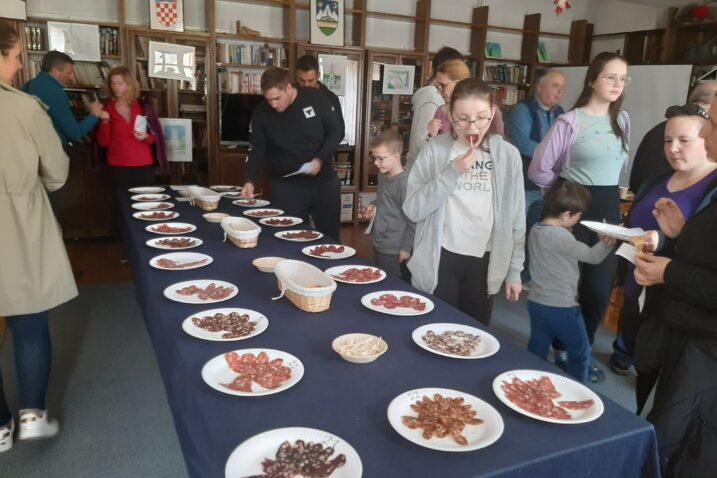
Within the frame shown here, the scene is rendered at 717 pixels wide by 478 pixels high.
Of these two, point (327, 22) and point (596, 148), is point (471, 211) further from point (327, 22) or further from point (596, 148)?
point (327, 22)

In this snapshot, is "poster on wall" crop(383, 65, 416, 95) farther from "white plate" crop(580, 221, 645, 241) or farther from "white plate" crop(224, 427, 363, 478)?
"white plate" crop(224, 427, 363, 478)

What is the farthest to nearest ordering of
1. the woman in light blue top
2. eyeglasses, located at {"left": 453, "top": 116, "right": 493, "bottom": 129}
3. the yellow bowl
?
the woman in light blue top
eyeglasses, located at {"left": 453, "top": 116, "right": 493, "bottom": 129}
the yellow bowl

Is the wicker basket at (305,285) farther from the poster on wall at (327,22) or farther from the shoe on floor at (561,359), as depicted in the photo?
the poster on wall at (327,22)

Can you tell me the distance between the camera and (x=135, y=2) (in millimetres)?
5043

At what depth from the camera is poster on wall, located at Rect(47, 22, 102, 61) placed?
4738 millimetres

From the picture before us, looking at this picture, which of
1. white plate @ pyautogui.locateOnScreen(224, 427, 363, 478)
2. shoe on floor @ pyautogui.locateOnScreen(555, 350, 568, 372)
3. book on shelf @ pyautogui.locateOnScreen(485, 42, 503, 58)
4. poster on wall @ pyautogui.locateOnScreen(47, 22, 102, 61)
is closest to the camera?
white plate @ pyautogui.locateOnScreen(224, 427, 363, 478)

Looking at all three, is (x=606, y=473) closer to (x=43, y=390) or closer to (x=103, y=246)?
(x=43, y=390)

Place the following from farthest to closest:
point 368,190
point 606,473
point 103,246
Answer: point 368,190
point 103,246
point 606,473

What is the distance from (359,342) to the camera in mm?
1294

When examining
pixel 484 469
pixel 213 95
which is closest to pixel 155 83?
pixel 213 95

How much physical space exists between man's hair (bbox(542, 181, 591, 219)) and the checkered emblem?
13.6ft

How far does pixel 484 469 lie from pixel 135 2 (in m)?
5.45

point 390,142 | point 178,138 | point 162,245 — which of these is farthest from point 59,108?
point 390,142

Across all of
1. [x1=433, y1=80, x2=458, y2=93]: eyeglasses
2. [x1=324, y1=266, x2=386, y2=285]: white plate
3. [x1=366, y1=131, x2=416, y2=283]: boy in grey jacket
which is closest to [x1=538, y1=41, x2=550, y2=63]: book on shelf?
[x1=433, y1=80, x2=458, y2=93]: eyeglasses
